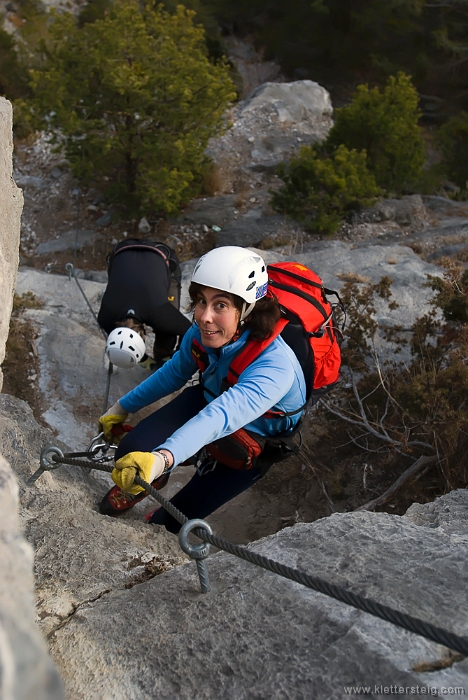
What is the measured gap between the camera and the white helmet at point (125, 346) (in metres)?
4.70

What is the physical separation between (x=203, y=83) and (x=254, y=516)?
9066 mm

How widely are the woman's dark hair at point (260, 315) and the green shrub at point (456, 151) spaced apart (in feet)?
47.9

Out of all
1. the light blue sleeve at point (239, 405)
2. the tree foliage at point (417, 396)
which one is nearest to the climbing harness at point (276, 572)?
the light blue sleeve at point (239, 405)

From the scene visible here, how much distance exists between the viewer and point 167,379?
334 centimetres

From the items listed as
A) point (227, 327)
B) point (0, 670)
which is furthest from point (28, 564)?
point (227, 327)

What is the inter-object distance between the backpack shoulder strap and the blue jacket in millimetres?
26

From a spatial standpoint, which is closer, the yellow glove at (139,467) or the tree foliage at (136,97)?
the yellow glove at (139,467)

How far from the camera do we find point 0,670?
2.52ft

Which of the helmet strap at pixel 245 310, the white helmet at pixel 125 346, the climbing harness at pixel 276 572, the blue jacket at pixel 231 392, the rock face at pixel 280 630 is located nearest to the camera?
the climbing harness at pixel 276 572

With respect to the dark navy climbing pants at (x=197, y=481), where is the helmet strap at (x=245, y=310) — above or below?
above

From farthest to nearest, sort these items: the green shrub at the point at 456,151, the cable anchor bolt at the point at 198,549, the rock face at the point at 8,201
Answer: the green shrub at the point at 456,151
the rock face at the point at 8,201
the cable anchor bolt at the point at 198,549

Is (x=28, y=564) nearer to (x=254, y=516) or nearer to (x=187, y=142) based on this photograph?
(x=254, y=516)

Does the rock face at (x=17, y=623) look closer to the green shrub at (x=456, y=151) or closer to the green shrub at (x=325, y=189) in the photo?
the green shrub at (x=325, y=189)

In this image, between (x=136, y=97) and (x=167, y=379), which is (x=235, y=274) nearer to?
(x=167, y=379)
